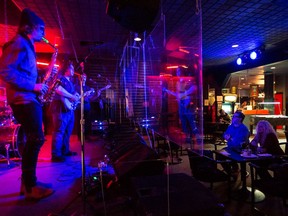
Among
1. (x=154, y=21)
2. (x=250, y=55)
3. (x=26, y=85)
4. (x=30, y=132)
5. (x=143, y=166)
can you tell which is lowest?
(x=143, y=166)

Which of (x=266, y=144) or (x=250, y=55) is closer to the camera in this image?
(x=266, y=144)

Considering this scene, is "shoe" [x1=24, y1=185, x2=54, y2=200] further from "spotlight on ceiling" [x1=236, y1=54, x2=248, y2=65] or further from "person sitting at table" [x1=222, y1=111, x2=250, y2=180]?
"spotlight on ceiling" [x1=236, y1=54, x2=248, y2=65]

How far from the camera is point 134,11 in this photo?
2.36 meters

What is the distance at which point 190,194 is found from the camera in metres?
1.62

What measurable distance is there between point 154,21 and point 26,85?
2.72 meters

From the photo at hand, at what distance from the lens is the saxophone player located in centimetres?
234

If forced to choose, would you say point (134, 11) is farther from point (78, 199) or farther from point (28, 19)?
point (78, 199)

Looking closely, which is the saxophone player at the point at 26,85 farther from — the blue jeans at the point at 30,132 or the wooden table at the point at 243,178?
the wooden table at the point at 243,178

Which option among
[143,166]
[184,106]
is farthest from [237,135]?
[143,166]

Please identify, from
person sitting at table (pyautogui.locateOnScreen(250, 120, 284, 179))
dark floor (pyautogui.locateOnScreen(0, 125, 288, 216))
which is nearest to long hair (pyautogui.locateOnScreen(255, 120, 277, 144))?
person sitting at table (pyautogui.locateOnScreen(250, 120, 284, 179))

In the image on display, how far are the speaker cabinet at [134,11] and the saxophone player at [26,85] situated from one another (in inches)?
38.7

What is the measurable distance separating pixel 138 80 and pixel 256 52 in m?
5.10

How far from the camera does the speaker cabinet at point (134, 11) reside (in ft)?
7.53

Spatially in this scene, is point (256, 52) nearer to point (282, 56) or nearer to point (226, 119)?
point (282, 56)
